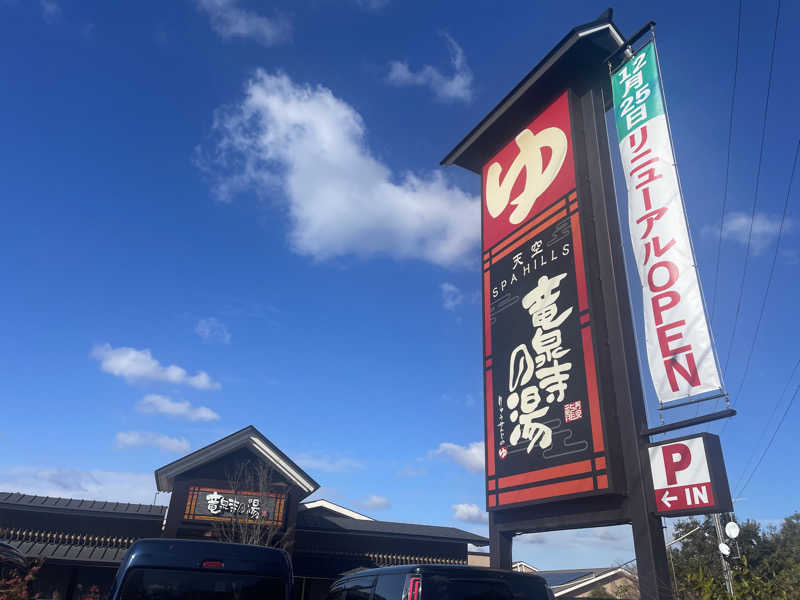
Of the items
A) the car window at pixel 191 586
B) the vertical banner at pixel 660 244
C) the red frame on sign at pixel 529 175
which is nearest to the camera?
the car window at pixel 191 586

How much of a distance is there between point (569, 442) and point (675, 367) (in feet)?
8.00

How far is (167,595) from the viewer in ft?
20.4

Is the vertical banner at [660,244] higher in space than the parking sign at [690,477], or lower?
higher

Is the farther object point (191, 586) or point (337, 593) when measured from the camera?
point (337, 593)

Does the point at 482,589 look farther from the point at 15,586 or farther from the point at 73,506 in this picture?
the point at 73,506

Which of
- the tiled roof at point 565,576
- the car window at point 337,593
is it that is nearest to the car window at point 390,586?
the car window at point 337,593

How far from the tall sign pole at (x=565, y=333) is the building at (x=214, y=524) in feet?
41.9

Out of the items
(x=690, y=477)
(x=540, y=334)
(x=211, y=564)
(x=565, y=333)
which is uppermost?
(x=540, y=334)

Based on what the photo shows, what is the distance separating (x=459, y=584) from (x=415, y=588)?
1.32 ft

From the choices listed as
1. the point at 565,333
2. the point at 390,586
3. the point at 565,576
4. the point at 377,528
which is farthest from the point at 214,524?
the point at 565,576

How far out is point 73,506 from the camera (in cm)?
2112

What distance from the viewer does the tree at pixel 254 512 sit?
20.9m

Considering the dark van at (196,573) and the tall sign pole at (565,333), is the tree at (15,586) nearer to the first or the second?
the dark van at (196,573)

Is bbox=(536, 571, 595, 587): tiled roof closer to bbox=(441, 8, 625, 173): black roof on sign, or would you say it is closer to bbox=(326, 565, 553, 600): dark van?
bbox=(441, 8, 625, 173): black roof on sign
